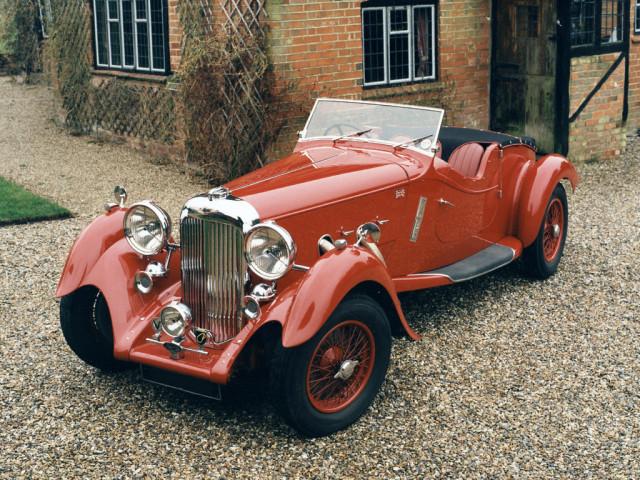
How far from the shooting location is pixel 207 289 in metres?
4.14

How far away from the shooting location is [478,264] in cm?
551

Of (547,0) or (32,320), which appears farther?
(547,0)

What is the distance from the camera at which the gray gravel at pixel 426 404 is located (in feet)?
12.3

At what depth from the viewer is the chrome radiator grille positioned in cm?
405

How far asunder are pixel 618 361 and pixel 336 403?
74.0 inches

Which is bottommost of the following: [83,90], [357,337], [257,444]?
[257,444]

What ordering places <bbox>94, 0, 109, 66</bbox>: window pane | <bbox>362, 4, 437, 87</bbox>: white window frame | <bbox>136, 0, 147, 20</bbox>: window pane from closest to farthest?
<bbox>362, 4, 437, 87</bbox>: white window frame → <bbox>136, 0, 147, 20</bbox>: window pane → <bbox>94, 0, 109, 66</bbox>: window pane

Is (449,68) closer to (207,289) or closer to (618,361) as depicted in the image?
(618,361)

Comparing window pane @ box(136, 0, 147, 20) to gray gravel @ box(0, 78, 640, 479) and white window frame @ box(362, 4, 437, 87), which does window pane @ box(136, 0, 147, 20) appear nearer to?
white window frame @ box(362, 4, 437, 87)

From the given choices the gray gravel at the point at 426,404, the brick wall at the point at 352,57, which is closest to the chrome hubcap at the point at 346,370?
the gray gravel at the point at 426,404

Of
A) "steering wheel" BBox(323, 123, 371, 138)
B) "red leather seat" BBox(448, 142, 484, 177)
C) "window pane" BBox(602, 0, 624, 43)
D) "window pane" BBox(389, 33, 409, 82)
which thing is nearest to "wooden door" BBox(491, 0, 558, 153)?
"window pane" BBox(602, 0, 624, 43)

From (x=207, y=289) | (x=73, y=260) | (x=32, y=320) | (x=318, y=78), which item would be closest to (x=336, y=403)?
(x=207, y=289)

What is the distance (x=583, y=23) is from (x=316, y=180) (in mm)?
6936

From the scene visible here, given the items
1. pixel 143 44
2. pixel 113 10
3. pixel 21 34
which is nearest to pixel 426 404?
pixel 143 44
